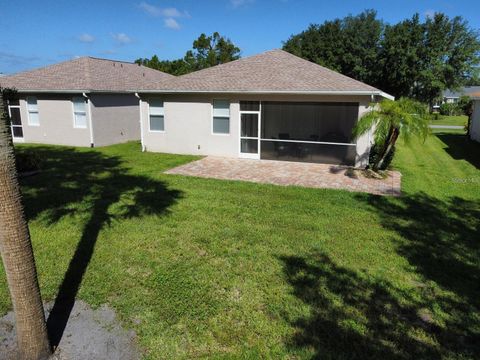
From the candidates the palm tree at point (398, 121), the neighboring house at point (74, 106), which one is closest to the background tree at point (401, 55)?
the neighboring house at point (74, 106)

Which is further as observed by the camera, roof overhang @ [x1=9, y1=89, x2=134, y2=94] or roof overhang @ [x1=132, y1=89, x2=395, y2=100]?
roof overhang @ [x1=9, y1=89, x2=134, y2=94]

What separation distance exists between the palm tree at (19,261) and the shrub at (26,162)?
9216mm

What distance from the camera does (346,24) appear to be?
47.6m

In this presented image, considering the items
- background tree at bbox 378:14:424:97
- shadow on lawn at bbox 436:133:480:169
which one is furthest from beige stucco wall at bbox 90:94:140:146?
background tree at bbox 378:14:424:97

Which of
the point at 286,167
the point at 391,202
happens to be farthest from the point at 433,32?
the point at 391,202

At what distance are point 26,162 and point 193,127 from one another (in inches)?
262

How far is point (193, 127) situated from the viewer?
623 inches

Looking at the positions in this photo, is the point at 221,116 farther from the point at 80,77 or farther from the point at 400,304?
the point at 400,304

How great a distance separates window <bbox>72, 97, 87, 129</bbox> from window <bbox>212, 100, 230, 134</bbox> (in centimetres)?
726

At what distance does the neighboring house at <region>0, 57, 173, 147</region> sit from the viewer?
18.1 meters

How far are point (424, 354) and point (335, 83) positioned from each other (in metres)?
11.3

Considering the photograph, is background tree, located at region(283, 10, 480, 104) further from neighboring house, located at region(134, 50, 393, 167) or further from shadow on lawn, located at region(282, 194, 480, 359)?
shadow on lawn, located at region(282, 194, 480, 359)

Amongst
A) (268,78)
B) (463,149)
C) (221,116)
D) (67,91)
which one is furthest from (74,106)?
(463,149)

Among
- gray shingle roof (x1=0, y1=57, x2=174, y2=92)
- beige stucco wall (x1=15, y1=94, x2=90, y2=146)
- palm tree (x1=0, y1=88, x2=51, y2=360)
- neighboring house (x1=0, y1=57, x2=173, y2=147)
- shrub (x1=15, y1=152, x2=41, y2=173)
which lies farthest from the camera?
beige stucco wall (x1=15, y1=94, x2=90, y2=146)
